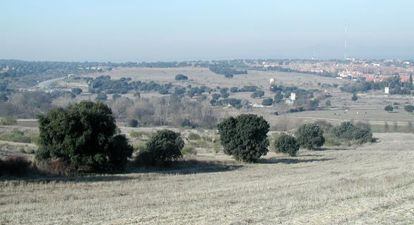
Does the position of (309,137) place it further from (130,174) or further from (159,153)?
(130,174)

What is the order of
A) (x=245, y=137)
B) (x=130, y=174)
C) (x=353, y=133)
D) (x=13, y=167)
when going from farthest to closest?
(x=353, y=133)
(x=245, y=137)
(x=130, y=174)
(x=13, y=167)

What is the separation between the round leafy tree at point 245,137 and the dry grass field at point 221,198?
9801 millimetres

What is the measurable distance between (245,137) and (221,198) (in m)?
28.1

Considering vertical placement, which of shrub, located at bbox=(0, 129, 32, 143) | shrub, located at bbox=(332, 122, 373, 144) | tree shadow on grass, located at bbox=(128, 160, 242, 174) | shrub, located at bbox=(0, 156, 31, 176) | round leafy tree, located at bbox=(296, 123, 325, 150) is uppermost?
shrub, located at bbox=(0, 156, 31, 176)

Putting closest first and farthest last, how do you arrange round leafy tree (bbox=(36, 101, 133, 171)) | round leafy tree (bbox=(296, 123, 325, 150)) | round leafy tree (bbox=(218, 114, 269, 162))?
round leafy tree (bbox=(36, 101, 133, 171)), round leafy tree (bbox=(218, 114, 269, 162)), round leafy tree (bbox=(296, 123, 325, 150))

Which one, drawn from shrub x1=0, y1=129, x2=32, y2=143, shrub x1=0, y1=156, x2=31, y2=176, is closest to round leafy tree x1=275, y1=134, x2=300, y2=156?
shrub x1=0, y1=129, x2=32, y2=143

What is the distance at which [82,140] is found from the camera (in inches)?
1667

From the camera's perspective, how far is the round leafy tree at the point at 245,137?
54969 mm

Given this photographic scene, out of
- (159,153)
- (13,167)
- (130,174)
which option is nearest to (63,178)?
(13,167)

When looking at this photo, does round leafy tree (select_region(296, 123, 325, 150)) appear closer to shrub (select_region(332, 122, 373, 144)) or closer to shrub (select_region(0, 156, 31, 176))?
shrub (select_region(332, 122, 373, 144))

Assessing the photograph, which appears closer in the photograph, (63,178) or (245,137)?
(63,178)

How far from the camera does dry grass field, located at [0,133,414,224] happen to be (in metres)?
19.9

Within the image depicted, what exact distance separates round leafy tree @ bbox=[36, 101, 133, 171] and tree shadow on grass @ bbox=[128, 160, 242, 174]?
211 cm

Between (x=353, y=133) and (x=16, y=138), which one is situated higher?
(x=16, y=138)
